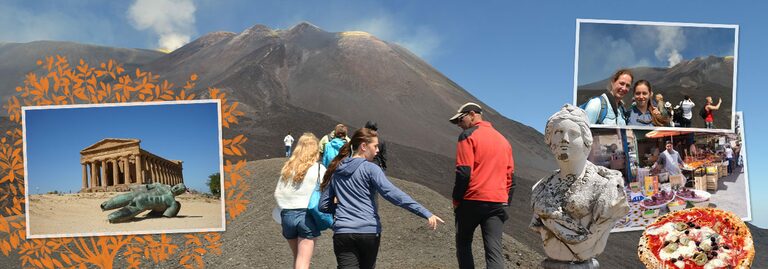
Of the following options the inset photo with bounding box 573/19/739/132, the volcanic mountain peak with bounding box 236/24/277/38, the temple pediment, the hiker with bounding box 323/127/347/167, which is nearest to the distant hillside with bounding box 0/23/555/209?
the volcanic mountain peak with bounding box 236/24/277/38

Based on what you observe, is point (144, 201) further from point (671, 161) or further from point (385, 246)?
point (671, 161)

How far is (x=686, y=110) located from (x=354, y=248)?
3711 millimetres

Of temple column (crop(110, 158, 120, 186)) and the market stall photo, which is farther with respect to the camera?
temple column (crop(110, 158, 120, 186))

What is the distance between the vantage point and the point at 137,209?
9.50 m

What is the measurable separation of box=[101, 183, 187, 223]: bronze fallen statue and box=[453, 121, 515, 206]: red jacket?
498 centimetres

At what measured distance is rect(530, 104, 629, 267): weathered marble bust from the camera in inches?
176

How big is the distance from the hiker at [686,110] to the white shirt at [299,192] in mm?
3667

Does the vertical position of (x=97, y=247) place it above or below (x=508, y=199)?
below

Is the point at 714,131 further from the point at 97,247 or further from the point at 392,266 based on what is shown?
the point at 97,247

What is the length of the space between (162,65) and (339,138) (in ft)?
295

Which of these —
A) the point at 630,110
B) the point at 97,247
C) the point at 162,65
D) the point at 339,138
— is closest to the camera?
the point at 630,110

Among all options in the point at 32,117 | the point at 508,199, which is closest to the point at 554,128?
the point at 508,199

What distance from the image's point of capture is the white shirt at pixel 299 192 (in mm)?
6516

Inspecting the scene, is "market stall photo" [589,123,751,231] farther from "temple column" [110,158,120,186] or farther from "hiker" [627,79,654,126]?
"temple column" [110,158,120,186]
